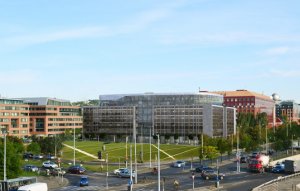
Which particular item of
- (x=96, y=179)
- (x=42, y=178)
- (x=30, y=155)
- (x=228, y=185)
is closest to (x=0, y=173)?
(x=42, y=178)

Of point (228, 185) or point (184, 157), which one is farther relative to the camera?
point (184, 157)

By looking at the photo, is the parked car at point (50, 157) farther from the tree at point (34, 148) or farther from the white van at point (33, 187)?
the white van at point (33, 187)

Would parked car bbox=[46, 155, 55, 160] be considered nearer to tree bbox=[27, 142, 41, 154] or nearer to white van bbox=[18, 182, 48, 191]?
tree bbox=[27, 142, 41, 154]

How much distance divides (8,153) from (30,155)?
199 ft

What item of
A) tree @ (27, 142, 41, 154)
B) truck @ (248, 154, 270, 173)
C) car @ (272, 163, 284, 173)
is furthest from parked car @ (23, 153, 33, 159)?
car @ (272, 163, 284, 173)

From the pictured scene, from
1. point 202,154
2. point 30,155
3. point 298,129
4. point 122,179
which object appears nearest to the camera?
point 122,179

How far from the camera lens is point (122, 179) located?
93312mm

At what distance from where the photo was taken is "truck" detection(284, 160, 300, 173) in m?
102

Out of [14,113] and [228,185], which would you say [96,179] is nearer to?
[228,185]

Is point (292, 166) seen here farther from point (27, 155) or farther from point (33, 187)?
point (27, 155)

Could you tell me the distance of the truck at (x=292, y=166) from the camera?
336 ft

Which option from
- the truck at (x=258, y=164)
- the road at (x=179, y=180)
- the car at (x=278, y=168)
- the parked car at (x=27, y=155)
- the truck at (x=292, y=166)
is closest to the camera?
the road at (x=179, y=180)

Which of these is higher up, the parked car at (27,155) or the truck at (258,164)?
the truck at (258,164)

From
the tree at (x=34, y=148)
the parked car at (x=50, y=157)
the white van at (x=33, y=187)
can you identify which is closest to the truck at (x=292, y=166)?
the white van at (x=33, y=187)
